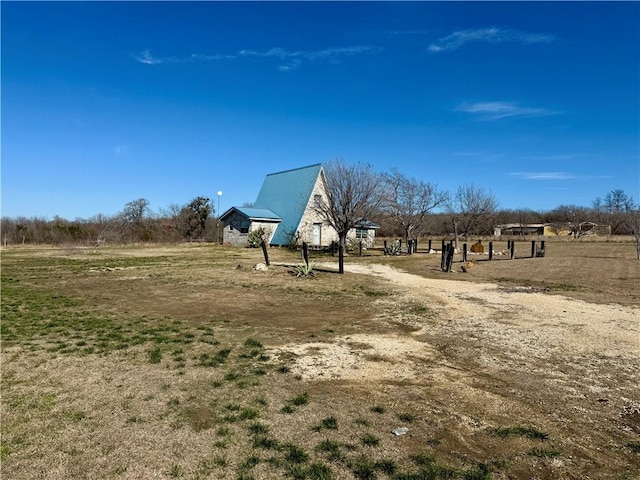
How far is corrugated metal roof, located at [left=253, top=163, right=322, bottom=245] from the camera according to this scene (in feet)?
115

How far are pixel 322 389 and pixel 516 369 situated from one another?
2822 millimetres

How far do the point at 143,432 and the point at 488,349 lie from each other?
5297mm

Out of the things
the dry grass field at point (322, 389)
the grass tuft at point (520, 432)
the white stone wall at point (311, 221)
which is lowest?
the dry grass field at point (322, 389)

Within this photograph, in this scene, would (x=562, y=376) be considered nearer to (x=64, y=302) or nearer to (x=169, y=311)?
(x=169, y=311)

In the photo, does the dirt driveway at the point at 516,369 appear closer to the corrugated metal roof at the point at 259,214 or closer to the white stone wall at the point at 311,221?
the white stone wall at the point at 311,221

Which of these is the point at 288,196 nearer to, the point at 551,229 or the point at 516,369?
the point at 516,369

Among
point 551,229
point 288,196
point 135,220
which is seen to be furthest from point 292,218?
point 551,229

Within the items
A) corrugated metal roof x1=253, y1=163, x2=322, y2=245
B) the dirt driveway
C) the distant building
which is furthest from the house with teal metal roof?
the distant building

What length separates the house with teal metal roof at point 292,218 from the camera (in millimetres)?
34719

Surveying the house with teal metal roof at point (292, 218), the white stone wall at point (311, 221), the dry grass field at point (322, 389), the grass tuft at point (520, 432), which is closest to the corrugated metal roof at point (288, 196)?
the house with teal metal roof at point (292, 218)

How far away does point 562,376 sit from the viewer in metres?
5.45

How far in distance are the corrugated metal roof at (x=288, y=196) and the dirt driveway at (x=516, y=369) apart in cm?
2557

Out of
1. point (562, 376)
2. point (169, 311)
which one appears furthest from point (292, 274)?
point (562, 376)

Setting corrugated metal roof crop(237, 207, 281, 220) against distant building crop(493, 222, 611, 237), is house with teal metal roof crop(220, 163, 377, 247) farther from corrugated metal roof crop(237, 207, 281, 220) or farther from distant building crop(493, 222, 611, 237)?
distant building crop(493, 222, 611, 237)
